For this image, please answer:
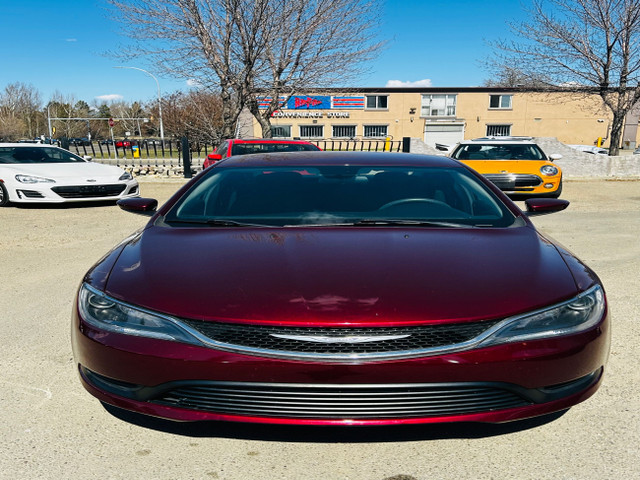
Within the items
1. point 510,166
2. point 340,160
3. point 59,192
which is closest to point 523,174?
point 510,166

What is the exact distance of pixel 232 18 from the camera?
45.8 ft

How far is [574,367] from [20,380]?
2.80 meters

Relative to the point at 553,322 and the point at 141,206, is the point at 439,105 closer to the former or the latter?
the point at 141,206

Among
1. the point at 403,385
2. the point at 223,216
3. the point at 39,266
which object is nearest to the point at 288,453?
the point at 403,385

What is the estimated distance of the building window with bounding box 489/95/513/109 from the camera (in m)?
49.7

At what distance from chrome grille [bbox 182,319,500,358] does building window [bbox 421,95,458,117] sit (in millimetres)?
50838

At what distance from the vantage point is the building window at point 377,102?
49938 mm

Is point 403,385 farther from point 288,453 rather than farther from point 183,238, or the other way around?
point 183,238

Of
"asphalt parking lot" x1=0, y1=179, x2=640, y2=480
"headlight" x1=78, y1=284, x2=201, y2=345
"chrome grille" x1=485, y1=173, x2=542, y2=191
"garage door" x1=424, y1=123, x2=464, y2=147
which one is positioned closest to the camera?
"headlight" x1=78, y1=284, x2=201, y2=345

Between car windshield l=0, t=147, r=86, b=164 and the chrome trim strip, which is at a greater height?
car windshield l=0, t=147, r=86, b=164

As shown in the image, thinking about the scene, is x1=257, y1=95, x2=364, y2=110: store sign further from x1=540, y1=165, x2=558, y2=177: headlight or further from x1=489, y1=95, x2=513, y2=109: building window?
x1=540, y1=165, x2=558, y2=177: headlight

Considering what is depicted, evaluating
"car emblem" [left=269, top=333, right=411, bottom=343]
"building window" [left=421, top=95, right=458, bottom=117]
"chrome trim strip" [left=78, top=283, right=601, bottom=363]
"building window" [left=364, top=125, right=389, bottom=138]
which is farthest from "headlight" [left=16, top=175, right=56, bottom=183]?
"building window" [left=421, top=95, right=458, bottom=117]

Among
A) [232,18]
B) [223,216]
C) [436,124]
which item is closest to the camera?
[223,216]

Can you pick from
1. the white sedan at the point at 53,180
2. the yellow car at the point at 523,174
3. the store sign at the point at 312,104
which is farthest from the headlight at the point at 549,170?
the store sign at the point at 312,104
